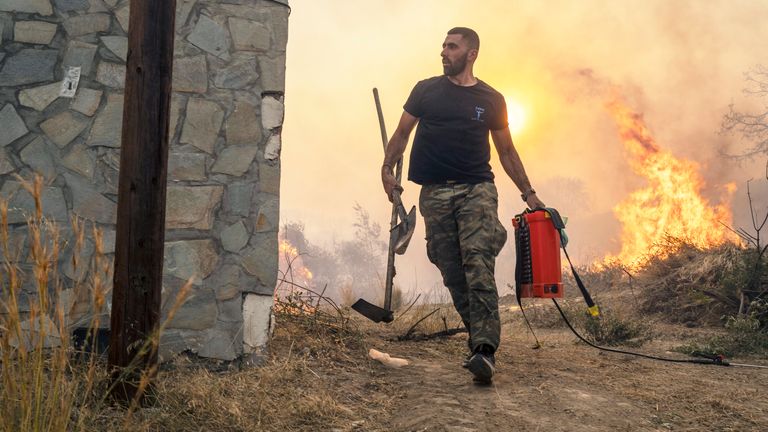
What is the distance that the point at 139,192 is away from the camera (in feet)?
10.7

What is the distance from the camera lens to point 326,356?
4930 mm

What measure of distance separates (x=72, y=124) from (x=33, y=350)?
7.51 feet

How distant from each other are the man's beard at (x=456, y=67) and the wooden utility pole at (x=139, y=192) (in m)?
2.27

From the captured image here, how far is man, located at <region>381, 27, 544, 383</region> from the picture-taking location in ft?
15.4

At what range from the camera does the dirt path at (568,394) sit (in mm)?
3750

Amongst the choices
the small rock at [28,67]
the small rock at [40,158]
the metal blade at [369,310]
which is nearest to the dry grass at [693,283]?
the metal blade at [369,310]

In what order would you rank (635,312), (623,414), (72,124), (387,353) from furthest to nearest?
(635,312) < (387,353) < (72,124) < (623,414)

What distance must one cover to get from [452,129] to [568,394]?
2.01 meters

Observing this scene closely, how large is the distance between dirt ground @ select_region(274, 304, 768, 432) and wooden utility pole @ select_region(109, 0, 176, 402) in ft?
3.78

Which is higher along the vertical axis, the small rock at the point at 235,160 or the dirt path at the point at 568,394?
the small rock at the point at 235,160

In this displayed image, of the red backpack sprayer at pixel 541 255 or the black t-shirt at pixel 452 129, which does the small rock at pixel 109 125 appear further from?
the red backpack sprayer at pixel 541 255

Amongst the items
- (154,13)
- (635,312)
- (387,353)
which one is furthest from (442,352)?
(635,312)

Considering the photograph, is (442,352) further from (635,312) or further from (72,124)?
(635,312)

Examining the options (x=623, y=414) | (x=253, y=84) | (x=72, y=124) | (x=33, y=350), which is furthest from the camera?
(x=253, y=84)
